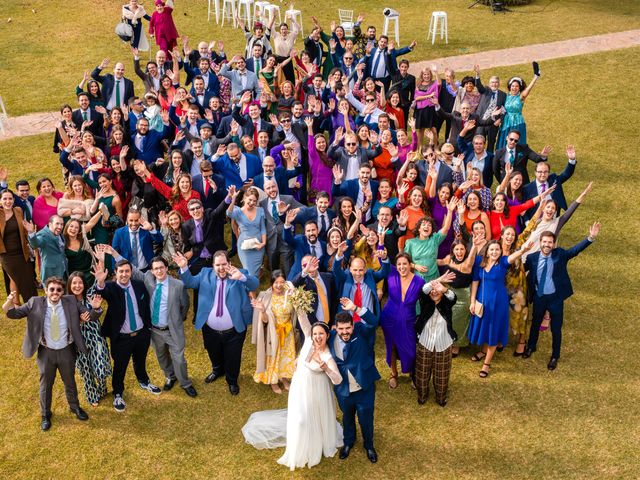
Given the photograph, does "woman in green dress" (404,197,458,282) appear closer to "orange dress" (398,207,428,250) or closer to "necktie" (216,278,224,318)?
"orange dress" (398,207,428,250)

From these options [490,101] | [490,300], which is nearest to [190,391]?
[490,300]

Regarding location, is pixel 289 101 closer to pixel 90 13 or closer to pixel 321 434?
pixel 321 434

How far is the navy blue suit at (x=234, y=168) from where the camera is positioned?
10.1m

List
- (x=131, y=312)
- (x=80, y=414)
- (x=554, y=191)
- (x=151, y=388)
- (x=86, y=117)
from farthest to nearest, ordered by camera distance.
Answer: (x=86, y=117), (x=554, y=191), (x=151, y=388), (x=80, y=414), (x=131, y=312)

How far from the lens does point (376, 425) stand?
7.73 m

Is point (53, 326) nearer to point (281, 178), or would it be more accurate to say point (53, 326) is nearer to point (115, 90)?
point (281, 178)

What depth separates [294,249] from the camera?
8.92 m

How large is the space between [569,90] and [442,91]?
5374 millimetres

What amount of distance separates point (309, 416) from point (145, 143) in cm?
564

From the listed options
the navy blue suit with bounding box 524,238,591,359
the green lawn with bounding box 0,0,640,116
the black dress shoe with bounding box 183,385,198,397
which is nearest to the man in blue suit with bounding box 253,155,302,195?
the black dress shoe with bounding box 183,385,198,397

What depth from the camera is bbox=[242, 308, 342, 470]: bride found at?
6.68 m

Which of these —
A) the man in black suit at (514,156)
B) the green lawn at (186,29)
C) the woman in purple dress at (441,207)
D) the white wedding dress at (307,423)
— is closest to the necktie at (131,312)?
the white wedding dress at (307,423)

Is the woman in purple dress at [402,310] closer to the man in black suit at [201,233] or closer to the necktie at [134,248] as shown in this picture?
the man in black suit at [201,233]

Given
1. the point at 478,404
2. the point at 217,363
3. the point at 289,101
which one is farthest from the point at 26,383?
the point at 289,101
